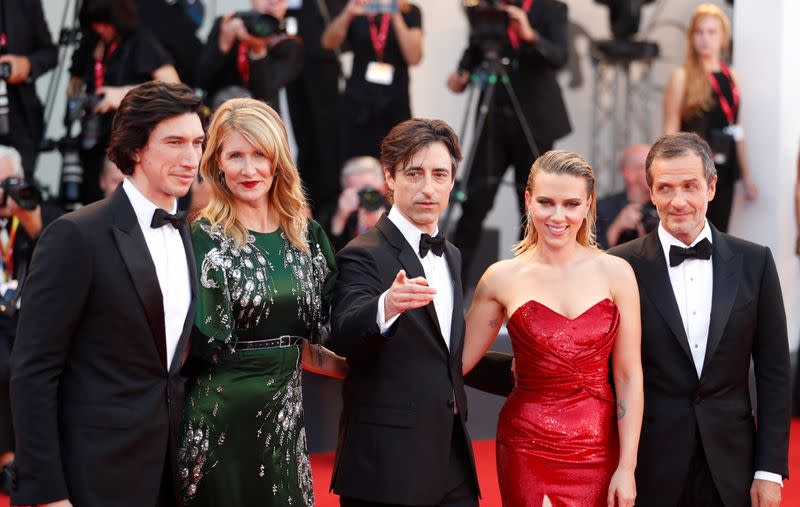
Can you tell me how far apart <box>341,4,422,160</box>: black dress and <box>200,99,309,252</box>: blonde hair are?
3.44 m

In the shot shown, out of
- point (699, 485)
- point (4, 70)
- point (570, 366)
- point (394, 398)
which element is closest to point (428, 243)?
point (394, 398)

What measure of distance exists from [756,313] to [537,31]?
11.3 feet

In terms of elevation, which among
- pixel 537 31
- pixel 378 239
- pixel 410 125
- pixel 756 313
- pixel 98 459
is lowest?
pixel 98 459

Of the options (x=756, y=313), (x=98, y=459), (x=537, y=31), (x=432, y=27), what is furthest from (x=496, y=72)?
(x=98, y=459)

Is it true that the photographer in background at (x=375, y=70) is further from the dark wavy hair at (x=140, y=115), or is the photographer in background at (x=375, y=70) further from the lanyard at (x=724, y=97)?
the dark wavy hair at (x=140, y=115)

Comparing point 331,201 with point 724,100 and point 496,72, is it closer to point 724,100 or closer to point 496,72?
point 496,72

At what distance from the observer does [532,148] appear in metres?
6.24

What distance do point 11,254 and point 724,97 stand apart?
3.97 m

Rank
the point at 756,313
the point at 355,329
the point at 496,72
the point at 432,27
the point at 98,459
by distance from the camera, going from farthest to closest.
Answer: the point at 432,27
the point at 496,72
the point at 756,313
the point at 355,329
the point at 98,459

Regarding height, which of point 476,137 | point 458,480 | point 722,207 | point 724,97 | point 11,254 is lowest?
point 458,480

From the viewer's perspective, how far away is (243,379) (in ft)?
9.20

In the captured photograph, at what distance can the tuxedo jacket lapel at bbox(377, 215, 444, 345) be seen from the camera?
9.55ft

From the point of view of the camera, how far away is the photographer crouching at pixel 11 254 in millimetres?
4828

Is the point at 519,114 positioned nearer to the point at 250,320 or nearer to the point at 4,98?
the point at 4,98
